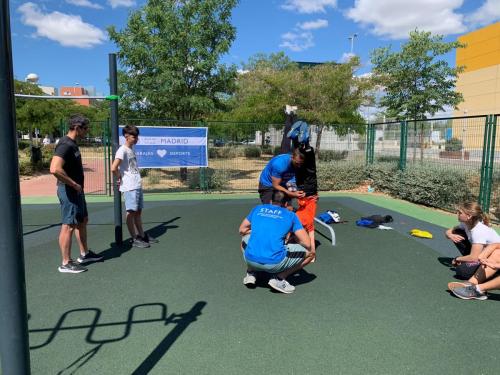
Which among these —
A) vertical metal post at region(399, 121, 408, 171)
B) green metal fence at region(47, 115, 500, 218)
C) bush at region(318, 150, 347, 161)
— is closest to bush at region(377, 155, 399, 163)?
green metal fence at region(47, 115, 500, 218)

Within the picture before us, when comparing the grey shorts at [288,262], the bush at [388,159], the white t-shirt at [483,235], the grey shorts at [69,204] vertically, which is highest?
the bush at [388,159]

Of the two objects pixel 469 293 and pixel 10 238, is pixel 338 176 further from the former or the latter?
pixel 10 238

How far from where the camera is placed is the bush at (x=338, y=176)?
12.8 metres

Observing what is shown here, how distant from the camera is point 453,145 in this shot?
10688 mm

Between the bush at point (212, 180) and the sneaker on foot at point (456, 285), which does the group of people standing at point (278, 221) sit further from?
the bush at point (212, 180)

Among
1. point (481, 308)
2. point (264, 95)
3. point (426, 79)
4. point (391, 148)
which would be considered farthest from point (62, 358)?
point (264, 95)

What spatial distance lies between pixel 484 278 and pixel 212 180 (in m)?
8.81

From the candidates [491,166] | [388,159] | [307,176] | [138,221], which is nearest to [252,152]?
[388,159]

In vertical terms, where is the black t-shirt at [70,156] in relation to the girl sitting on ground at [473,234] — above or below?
above

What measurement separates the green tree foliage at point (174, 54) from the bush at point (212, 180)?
8.17ft

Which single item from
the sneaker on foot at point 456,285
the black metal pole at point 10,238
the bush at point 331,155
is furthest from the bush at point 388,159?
the black metal pole at point 10,238

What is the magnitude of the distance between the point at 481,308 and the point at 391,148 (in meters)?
9.20

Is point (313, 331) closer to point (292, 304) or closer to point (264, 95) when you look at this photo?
point (292, 304)

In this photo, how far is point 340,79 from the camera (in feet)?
57.8
